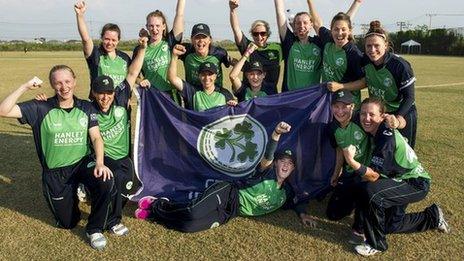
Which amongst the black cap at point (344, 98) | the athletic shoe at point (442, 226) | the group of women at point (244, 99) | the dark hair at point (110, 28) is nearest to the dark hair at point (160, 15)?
the group of women at point (244, 99)

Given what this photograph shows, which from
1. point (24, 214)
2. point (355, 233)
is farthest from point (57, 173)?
point (355, 233)

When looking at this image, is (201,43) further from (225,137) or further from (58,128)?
(58,128)

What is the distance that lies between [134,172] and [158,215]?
0.89 m

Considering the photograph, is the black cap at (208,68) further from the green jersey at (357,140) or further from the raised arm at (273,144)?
the green jersey at (357,140)

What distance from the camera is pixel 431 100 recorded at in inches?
619

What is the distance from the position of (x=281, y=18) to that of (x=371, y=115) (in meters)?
2.56

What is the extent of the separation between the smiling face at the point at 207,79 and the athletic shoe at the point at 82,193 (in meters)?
2.03

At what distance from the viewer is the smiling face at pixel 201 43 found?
247 inches

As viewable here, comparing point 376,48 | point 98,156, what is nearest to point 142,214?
point 98,156

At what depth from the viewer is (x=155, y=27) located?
638 cm

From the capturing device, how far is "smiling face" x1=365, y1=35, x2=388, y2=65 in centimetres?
516

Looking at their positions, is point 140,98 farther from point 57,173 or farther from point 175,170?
point 57,173

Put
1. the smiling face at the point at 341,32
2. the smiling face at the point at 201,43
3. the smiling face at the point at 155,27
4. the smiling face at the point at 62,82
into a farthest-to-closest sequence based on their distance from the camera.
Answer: the smiling face at the point at 155,27 → the smiling face at the point at 201,43 → the smiling face at the point at 341,32 → the smiling face at the point at 62,82

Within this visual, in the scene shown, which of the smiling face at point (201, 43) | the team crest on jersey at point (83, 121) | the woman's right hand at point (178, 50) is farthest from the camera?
the smiling face at point (201, 43)
